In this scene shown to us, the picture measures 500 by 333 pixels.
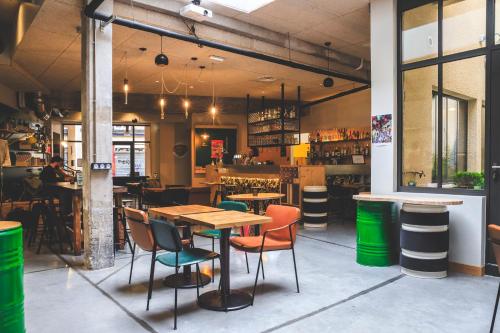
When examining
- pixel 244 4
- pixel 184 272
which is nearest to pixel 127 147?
pixel 244 4

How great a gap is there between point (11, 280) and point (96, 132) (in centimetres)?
272

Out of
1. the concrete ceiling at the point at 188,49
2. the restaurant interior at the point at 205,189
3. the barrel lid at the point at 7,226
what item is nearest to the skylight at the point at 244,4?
the restaurant interior at the point at 205,189

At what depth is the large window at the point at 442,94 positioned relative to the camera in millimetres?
4918

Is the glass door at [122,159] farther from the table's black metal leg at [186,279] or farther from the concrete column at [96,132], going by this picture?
the table's black metal leg at [186,279]

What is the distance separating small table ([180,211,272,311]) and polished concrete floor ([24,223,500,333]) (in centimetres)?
12

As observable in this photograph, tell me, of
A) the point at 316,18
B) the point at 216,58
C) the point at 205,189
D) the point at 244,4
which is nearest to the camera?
the point at 244,4

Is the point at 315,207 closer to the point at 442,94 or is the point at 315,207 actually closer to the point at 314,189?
the point at 314,189

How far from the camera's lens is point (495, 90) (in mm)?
4586

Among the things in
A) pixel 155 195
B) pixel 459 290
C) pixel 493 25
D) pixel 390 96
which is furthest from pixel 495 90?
pixel 155 195

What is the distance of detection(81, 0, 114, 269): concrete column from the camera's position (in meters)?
4.92

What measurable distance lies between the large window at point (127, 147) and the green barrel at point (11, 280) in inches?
483

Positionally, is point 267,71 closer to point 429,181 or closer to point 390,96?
point 390,96

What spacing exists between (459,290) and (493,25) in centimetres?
320

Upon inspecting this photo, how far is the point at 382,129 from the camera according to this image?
5.48 metres
